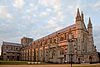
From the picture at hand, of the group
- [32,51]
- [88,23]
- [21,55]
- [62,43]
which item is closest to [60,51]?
[62,43]

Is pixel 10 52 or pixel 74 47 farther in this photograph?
pixel 10 52

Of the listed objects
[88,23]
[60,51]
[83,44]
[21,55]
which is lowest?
[21,55]

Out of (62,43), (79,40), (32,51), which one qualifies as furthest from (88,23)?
(32,51)

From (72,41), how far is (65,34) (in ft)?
26.4

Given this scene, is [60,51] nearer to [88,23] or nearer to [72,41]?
[72,41]

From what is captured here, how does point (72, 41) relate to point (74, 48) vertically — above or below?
above

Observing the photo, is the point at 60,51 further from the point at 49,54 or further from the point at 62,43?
the point at 49,54

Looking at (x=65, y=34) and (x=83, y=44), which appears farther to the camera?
(x=65, y=34)

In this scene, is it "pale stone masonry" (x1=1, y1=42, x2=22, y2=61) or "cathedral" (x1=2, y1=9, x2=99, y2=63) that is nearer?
"cathedral" (x1=2, y1=9, x2=99, y2=63)

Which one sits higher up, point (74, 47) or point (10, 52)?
point (74, 47)

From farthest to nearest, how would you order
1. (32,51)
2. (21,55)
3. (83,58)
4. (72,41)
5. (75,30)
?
1. (21,55)
2. (32,51)
3. (75,30)
4. (72,41)
5. (83,58)

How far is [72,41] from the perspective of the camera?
44.2 metres

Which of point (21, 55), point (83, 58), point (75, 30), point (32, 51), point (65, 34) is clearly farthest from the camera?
point (21, 55)

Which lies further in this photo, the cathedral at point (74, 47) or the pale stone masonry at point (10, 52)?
the pale stone masonry at point (10, 52)
